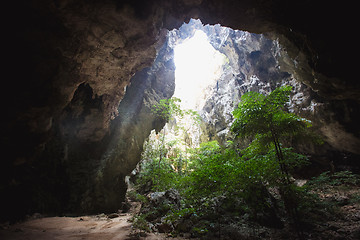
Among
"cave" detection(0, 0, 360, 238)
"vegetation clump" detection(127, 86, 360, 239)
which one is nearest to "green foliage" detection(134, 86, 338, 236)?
"vegetation clump" detection(127, 86, 360, 239)

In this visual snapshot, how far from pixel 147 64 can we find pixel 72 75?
12.3ft

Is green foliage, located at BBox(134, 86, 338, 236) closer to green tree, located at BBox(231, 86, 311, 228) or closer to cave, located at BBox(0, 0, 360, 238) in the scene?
green tree, located at BBox(231, 86, 311, 228)

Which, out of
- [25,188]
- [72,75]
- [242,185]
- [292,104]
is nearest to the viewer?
[242,185]

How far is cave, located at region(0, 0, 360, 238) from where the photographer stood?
3.96 m

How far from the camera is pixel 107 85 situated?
8492 millimetres

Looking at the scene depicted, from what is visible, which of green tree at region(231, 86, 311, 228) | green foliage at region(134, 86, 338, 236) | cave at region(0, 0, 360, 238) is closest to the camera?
cave at region(0, 0, 360, 238)

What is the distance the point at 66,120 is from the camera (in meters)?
8.89

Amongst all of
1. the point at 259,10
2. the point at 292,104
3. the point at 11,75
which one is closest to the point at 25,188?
the point at 11,75

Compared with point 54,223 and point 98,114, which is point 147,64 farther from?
point 54,223

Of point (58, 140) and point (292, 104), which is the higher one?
point (292, 104)

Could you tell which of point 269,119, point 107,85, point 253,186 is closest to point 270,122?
point 269,119

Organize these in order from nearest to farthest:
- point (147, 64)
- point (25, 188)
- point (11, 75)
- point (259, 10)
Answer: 1. point (11, 75)
2. point (259, 10)
3. point (25, 188)
4. point (147, 64)

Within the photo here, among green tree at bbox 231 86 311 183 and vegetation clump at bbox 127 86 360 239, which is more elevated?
green tree at bbox 231 86 311 183

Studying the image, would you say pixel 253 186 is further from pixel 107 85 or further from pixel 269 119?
pixel 107 85
